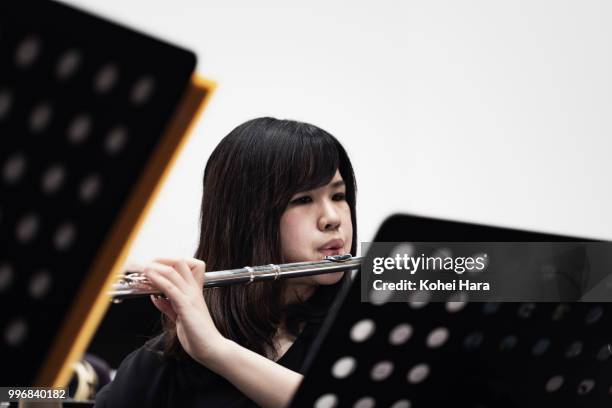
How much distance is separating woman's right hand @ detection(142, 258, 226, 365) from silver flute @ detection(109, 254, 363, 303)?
2cm

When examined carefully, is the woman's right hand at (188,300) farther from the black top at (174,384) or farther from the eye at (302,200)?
the eye at (302,200)

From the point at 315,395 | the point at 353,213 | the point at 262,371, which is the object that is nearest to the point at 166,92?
the point at 315,395

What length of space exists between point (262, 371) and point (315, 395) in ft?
1.29

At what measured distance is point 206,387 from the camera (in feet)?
3.62

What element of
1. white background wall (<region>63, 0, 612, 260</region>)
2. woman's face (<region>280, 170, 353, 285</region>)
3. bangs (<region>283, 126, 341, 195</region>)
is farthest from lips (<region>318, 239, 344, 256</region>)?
white background wall (<region>63, 0, 612, 260</region>)

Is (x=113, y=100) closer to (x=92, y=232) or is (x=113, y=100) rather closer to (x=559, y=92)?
(x=92, y=232)

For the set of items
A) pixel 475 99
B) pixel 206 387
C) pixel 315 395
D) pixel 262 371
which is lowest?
pixel 206 387

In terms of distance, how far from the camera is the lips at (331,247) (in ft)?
3.85

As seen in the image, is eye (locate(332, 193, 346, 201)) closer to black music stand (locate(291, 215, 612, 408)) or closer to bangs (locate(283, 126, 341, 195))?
bangs (locate(283, 126, 341, 195))

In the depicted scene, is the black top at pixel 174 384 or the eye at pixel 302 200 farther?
the eye at pixel 302 200

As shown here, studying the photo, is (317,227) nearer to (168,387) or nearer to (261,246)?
(261,246)

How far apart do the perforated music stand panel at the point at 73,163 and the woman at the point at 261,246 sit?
697 mm

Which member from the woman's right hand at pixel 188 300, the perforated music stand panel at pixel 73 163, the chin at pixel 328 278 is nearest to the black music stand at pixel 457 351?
the perforated music stand panel at pixel 73 163

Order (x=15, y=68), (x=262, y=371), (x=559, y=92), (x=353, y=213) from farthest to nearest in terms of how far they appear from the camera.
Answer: (x=559, y=92), (x=353, y=213), (x=262, y=371), (x=15, y=68)
